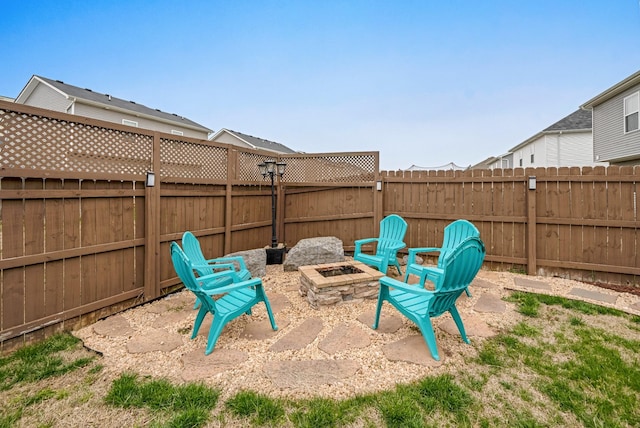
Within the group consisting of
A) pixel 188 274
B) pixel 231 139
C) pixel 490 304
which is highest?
pixel 231 139

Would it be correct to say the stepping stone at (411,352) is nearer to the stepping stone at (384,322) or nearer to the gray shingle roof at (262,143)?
the stepping stone at (384,322)

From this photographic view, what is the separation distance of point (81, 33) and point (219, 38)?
176 inches

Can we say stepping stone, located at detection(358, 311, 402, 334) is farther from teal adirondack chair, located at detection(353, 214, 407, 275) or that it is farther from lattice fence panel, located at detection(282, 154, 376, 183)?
lattice fence panel, located at detection(282, 154, 376, 183)

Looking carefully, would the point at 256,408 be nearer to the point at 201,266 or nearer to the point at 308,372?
the point at 308,372

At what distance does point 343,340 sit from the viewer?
2.36 metres

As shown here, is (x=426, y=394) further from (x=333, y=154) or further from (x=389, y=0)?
(x=389, y=0)

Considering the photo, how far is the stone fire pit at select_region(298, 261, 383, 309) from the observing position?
3.04 m

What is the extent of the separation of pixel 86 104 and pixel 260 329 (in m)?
12.0

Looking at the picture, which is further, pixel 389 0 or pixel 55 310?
pixel 389 0

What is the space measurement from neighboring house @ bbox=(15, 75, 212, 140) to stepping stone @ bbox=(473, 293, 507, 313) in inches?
519

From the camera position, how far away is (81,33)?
8.39m

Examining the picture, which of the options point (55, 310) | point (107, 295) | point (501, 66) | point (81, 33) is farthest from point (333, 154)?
point (81, 33)

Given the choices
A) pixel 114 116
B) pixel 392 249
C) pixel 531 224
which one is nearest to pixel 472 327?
pixel 392 249

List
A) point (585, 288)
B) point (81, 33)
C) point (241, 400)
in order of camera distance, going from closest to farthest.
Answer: point (241, 400) → point (585, 288) → point (81, 33)
